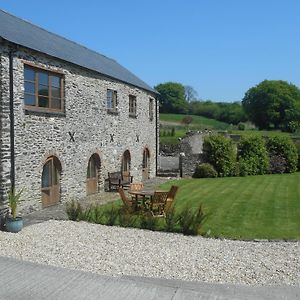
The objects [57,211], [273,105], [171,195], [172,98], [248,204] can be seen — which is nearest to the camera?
[171,195]

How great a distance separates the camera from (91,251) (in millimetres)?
9648

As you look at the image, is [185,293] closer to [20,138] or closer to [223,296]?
[223,296]

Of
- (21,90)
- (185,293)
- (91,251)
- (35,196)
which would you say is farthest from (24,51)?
(185,293)

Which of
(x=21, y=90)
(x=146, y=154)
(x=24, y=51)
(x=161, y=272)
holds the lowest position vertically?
(x=161, y=272)

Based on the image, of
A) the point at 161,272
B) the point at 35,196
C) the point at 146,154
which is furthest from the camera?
the point at 146,154

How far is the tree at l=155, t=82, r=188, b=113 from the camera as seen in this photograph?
106062 millimetres

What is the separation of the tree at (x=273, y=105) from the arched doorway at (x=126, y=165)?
224 ft

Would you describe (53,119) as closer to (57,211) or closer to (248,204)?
(57,211)

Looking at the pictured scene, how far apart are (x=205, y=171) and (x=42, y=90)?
1523 cm

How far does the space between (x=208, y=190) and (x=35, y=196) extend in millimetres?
9304

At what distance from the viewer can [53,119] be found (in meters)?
15.7

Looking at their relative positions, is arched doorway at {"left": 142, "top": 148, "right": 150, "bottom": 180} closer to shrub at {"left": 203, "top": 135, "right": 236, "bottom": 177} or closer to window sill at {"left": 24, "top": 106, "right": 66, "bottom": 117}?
shrub at {"left": 203, "top": 135, "right": 236, "bottom": 177}

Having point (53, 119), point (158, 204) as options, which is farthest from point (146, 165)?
point (158, 204)

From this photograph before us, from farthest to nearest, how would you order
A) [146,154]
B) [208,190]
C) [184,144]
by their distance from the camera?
1. [184,144]
2. [146,154]
3. [208,190]
